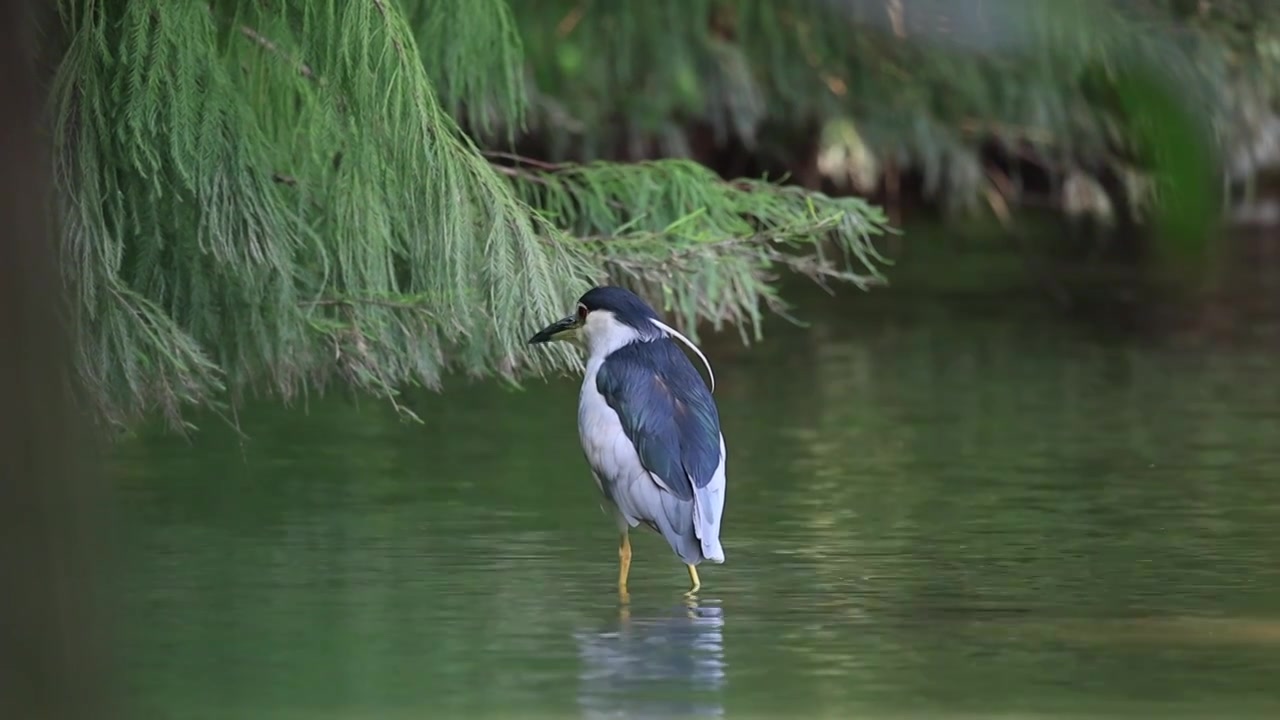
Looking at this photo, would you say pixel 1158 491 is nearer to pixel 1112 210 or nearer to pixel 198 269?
pixel 198 269

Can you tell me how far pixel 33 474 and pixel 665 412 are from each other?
3.49 meters

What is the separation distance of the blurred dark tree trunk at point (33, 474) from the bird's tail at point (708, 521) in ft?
10.2

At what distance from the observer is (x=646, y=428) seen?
619cm

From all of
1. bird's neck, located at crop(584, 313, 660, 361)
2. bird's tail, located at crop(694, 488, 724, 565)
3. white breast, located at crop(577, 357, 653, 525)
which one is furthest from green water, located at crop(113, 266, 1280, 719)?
bird's neck, located at crop(584, 313, 660, 361)

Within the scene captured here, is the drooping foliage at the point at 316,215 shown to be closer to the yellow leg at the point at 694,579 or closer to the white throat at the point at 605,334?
the white throat at the point at 605,334

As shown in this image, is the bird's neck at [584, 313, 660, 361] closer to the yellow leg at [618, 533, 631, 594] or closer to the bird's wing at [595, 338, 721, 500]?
the bird's wing at [595, 338, 721, 500]

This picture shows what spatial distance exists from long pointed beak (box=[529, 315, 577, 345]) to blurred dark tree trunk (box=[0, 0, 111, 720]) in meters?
3.56

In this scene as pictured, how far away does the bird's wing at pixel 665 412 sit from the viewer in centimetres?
608

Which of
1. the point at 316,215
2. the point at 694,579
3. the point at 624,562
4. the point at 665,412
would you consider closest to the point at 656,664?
the point at 694,579

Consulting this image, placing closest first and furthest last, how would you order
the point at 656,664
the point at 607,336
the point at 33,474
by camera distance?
the point at 33,474
the point at 656,664
the point at 607,336

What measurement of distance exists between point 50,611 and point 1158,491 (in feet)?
18.8

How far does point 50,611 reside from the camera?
282 centimetres

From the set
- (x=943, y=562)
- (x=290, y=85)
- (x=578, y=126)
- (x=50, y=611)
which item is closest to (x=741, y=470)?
(x=943, y=562)

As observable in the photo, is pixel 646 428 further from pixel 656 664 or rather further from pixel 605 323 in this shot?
pixel 656 664
